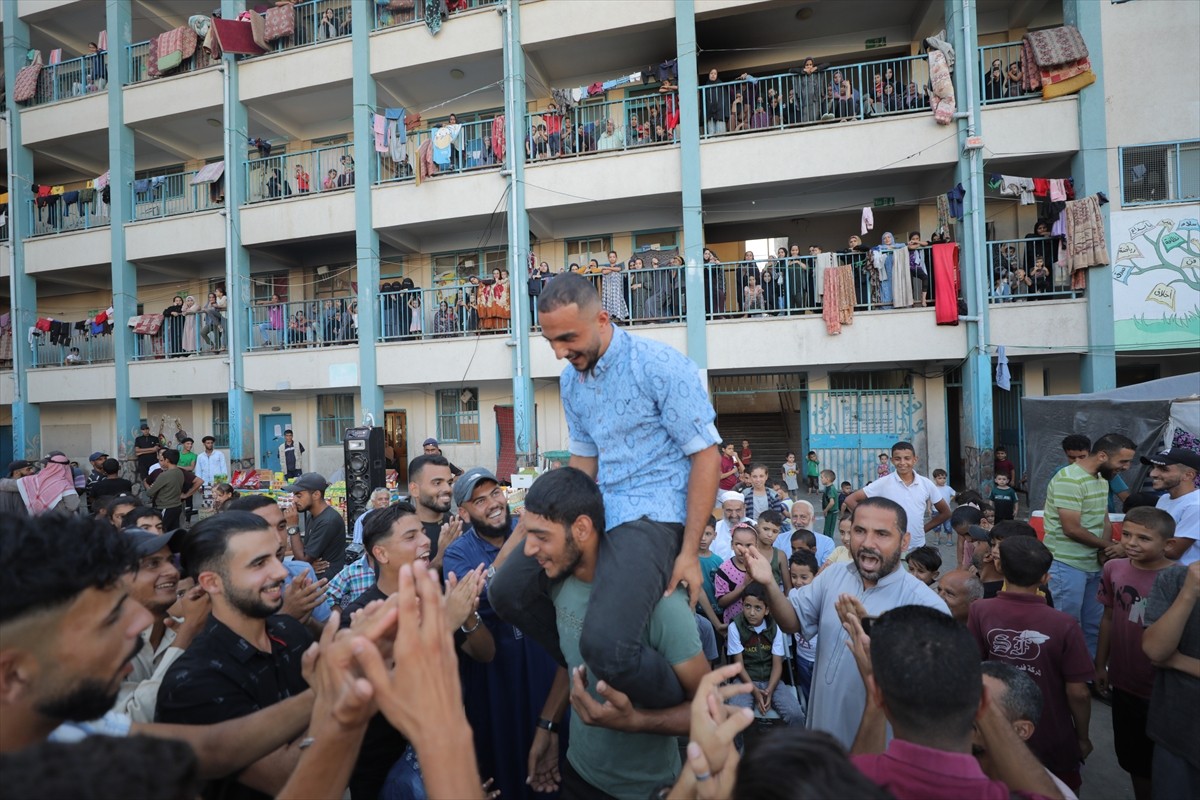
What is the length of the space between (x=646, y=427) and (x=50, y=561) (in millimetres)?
1739

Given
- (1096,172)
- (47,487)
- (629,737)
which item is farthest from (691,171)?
(629,737)

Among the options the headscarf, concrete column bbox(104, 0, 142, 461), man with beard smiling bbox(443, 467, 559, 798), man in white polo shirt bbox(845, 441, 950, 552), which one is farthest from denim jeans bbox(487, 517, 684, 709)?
concrete column bbox(104, 0, 142, 461)

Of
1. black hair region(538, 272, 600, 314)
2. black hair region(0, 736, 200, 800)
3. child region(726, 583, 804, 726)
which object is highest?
black hair region(538, 272, 600, 314)

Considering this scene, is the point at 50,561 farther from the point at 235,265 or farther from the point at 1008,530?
the point at 235,265

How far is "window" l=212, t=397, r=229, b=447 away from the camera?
1805cm

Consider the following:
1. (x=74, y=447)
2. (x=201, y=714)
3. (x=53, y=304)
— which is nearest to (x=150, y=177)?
(x=53, y=304)

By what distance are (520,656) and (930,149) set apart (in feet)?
40.3

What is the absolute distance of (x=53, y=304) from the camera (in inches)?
793

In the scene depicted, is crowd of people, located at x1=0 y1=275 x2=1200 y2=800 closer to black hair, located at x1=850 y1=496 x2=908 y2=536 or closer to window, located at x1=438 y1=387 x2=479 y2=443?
black hair, located at x1=850 y1=496 x2=908 y2=536

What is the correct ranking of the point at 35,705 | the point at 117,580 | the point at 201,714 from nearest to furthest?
the point at 35,705
the point at 117,580
the point at 201,714

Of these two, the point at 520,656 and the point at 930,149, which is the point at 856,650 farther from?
the point at 930,149

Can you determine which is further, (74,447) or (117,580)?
(74,447)

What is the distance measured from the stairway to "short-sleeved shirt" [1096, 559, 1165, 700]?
490 inches

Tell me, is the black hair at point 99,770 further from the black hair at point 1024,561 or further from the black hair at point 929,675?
the black hair at point 1024,561
